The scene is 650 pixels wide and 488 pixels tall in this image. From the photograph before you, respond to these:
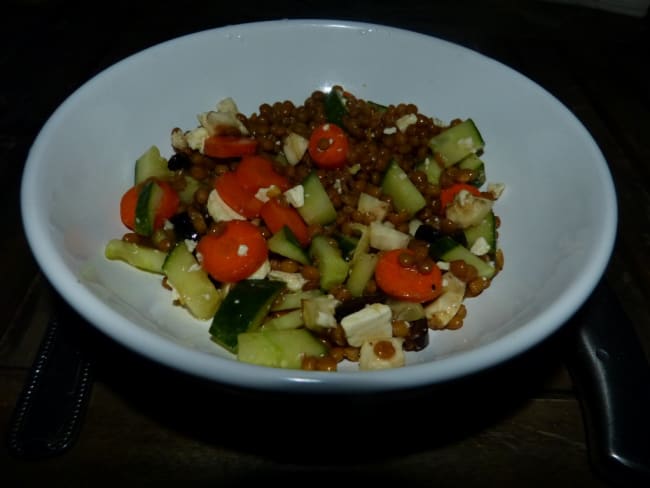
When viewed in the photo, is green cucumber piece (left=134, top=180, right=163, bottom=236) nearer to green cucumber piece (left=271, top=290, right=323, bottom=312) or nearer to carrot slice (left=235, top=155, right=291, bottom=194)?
carrot slice (left=235, top=155, right=291, bottom=194)

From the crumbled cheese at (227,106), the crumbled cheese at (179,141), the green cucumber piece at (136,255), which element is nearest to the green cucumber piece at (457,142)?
the crumbled cheese at (227,106)

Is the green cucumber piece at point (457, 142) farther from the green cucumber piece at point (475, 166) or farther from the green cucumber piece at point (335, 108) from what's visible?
the green cucumber piece at point (335, 108)

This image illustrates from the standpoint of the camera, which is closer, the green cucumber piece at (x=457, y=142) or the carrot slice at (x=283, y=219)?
the carrot slice at (x=283, y=219)

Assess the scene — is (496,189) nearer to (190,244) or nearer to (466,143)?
(466,143)

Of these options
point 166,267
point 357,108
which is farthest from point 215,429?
point 357,108

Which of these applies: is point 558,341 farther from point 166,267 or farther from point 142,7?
point 142,7

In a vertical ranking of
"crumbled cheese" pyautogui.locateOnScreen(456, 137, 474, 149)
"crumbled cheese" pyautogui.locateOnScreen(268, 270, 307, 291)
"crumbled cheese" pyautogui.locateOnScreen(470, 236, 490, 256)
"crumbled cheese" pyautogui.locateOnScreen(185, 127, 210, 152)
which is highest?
"crumbled cheese" pyautogui.locateOnScreen(456, 137, 474, 149)

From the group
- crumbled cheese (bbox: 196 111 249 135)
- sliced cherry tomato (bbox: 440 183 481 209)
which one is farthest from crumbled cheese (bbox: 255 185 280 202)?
sliced cherry tomato (bbox: 440 183 481 209)
